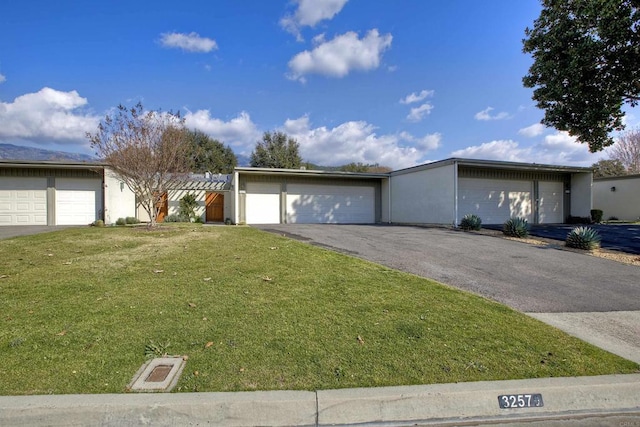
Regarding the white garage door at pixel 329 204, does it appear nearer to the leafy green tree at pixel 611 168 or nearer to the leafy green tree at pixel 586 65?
the leafy green tree at pixel 586 65

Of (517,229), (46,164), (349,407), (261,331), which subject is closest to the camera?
(349,407)

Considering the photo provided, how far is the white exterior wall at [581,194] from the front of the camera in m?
20.9

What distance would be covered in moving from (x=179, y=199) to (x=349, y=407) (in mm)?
21316

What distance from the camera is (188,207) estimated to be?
20.4 metres

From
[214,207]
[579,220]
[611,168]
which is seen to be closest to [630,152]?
[611,168]

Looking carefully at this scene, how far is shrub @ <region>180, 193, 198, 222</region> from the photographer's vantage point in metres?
Result: 20.2

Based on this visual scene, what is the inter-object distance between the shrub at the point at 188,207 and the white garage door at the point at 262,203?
3.60 m

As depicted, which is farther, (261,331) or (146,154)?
(146,154)

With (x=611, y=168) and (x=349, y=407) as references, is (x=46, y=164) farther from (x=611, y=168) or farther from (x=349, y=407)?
(x=611, y=168)

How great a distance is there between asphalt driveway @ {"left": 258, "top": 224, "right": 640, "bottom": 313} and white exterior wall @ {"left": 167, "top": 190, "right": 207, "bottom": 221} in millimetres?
12702

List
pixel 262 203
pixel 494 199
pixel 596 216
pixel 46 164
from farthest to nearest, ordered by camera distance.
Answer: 1. pixel 596 216
2. pixel 262 203
3. pixel 494 199
4. pixel 46 164

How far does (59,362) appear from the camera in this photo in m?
3.17

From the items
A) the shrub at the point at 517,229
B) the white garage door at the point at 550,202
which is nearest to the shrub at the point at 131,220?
the shrub at the point at 517,229

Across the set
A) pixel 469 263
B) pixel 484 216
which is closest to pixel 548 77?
pixel 484 216
